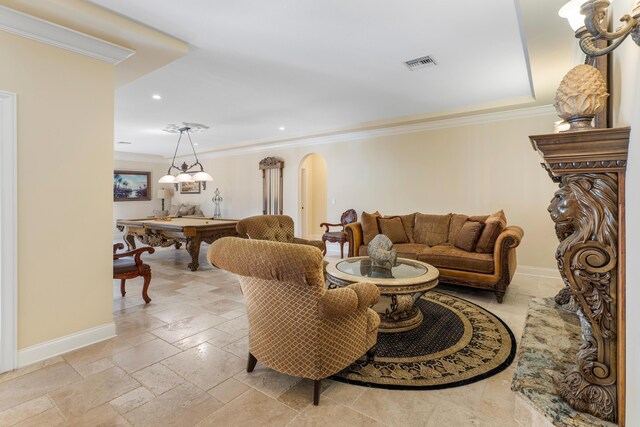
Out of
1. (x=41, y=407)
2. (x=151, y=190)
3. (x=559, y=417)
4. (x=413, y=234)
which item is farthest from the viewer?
(x=151, y=190)

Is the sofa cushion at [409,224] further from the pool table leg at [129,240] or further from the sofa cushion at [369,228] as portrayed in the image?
the pool table leg at [129,240]

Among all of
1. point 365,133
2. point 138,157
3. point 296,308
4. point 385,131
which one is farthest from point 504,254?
point 138,157

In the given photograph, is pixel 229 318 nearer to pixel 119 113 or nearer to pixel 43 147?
pixel 43 147

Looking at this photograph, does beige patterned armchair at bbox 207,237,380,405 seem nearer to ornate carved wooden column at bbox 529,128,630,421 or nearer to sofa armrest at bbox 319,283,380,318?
sofa armrest at bbox 319,283,380,318

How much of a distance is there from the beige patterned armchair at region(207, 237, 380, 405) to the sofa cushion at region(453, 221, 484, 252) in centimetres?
263

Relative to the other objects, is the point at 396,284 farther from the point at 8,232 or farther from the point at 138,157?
the point at 138,157

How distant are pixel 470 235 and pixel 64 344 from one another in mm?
4461

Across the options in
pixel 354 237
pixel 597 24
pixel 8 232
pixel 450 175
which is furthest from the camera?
pixel 450 175

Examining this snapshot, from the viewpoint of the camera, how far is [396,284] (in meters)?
2.62

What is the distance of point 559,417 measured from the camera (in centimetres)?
119

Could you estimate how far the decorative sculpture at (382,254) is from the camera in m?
3.24

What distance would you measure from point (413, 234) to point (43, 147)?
183 inches

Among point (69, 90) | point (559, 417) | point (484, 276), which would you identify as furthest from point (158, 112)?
point (559, 417)

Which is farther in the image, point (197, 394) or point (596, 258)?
point (197, 394)
